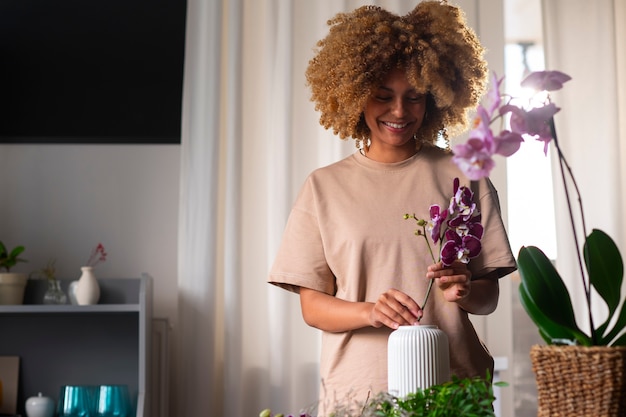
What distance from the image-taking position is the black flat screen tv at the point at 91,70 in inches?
128

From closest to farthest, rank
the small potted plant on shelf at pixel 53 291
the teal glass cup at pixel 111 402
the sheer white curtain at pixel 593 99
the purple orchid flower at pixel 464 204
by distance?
the purple orchid flower at pixel 464 204
the teal glass cup at pixel 111 402
the small potted plant on shelf at pixel 53 291
the sheer white curtain at pixel 593 99

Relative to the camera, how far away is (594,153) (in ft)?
11.6

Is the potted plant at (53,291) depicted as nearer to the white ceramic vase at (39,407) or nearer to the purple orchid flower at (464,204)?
the white ceramic vase at (39,407)

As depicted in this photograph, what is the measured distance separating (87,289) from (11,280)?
0.81 feet

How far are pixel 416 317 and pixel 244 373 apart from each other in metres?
1.72

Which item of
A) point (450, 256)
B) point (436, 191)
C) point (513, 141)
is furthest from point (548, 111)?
point (436, 191)

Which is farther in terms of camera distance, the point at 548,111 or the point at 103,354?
the point at 103,354

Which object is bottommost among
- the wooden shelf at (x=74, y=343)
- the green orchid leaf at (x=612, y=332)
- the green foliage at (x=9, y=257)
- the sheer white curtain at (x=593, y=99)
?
the wooden shelf at (x=74, y=343)

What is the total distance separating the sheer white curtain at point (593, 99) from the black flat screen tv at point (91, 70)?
4.81ft

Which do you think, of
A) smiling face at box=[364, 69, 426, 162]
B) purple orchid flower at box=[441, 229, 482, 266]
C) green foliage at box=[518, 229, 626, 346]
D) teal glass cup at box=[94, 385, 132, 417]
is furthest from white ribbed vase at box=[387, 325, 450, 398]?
teal glass cup at box=[94, 385, 132, 417]

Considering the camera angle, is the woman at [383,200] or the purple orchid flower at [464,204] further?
the woman at [383,200]

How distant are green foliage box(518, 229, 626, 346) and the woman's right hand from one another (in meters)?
0.38

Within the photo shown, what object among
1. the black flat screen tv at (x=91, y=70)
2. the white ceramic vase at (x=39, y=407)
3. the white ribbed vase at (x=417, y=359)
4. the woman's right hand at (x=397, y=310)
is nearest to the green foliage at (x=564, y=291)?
the white ribbed vase at (x=417, y=359)

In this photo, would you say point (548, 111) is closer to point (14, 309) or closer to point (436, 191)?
point (436, 191)
